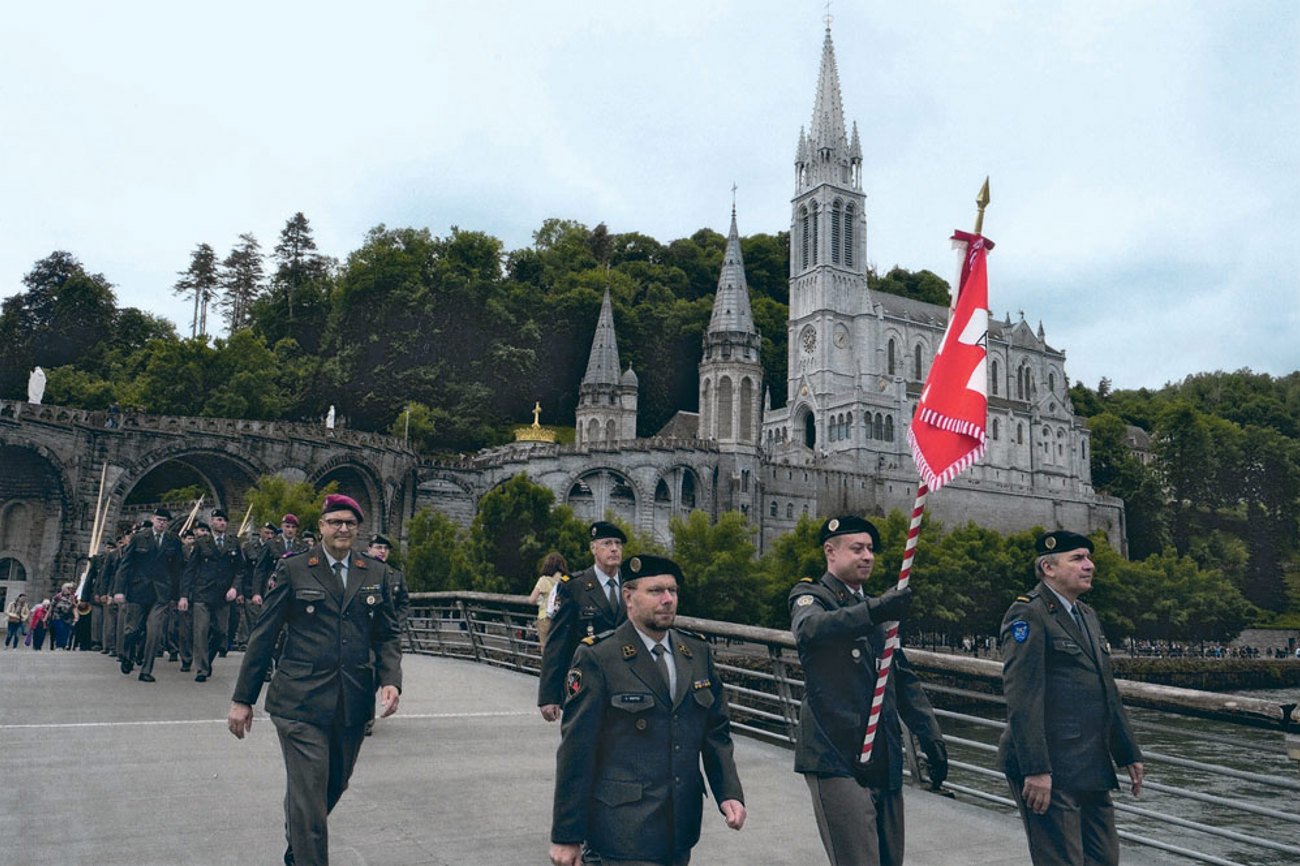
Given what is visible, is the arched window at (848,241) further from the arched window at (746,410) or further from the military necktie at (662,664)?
the military necktie at (662,664)

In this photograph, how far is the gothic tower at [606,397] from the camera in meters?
72.8

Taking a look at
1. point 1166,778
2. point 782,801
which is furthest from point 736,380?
point 782,801

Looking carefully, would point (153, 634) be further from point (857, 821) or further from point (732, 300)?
point (732, 300)

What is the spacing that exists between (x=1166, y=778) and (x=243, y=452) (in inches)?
1592

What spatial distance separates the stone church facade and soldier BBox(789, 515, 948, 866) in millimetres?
52413

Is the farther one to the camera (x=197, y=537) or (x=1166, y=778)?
(x=1166, y=778)

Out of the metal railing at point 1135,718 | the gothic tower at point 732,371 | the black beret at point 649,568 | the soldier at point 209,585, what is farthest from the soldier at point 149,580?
the gothic tower at point 732,371

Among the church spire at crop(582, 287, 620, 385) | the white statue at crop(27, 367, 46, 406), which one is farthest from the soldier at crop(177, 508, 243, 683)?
the church spire at crop(582, 287, 620, 385)

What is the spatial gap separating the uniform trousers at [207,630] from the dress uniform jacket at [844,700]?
420 inches

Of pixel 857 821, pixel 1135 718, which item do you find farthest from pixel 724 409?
pixel 857 821

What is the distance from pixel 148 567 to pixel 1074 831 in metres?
12.5

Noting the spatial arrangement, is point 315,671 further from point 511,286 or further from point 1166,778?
point 511,286

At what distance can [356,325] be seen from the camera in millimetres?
70875

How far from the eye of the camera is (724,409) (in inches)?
2618
